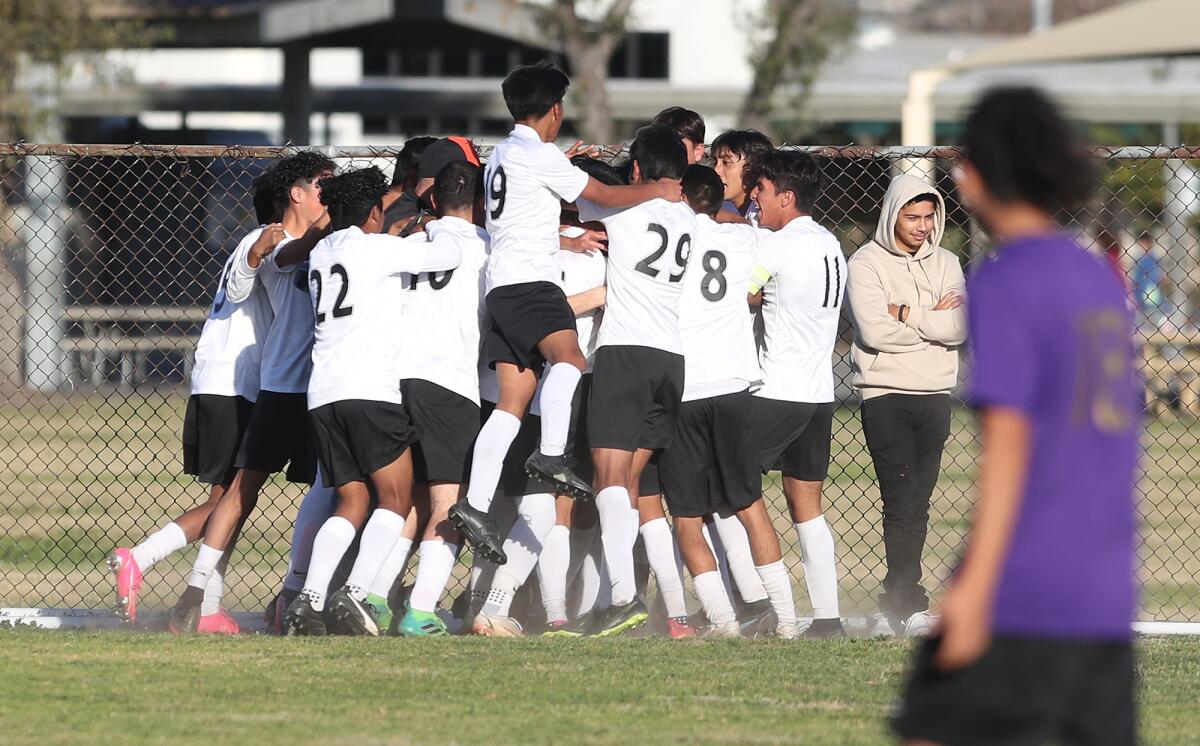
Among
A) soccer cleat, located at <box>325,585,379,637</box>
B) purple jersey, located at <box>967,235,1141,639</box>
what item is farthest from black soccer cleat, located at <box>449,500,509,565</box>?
purple jersey, located at <box>967,235,1141,639</box>

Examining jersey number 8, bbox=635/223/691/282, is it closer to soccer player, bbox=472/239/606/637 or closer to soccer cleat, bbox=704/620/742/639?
soccer player, bbox=472/239/606/637

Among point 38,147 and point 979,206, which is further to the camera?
point 38,147

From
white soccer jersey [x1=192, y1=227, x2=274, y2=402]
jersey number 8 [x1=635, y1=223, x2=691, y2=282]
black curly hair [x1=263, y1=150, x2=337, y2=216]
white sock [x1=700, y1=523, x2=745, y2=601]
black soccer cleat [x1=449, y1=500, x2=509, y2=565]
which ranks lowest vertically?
white sock [x1=700, y1=523, x2=745, y2=601]

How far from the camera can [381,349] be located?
6.38 m

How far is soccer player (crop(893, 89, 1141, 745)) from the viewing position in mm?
2881

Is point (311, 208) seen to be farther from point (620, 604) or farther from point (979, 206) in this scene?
point (979, 206)

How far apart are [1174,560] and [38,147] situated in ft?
21.9

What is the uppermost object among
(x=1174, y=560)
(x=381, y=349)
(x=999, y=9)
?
(x=999, y=9)

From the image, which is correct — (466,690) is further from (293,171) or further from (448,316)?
(293,171)

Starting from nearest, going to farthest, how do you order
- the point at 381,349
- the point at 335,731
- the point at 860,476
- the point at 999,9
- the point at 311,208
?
the point at 335,731, the point at 381,349, the point at 311,208, the point at 860,476, the point at 999,9

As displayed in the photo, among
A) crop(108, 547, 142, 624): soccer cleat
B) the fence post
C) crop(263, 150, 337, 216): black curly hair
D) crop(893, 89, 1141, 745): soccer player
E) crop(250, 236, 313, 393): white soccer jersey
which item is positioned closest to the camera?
crop(893, 89, 1141, 745): soccer player

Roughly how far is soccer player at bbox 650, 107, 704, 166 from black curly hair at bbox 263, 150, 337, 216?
4.86ft

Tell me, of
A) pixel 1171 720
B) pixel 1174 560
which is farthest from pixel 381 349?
pixel 1174 560

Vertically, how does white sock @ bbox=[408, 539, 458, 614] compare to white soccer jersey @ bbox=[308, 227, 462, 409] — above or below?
below
